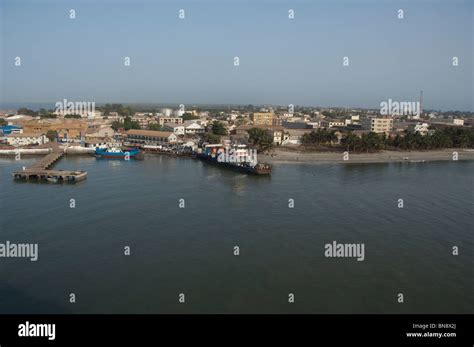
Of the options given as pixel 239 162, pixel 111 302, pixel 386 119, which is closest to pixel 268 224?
pixel 111 302

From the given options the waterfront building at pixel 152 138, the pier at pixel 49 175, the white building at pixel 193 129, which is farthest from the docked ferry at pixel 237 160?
the white building at pixel 193 129

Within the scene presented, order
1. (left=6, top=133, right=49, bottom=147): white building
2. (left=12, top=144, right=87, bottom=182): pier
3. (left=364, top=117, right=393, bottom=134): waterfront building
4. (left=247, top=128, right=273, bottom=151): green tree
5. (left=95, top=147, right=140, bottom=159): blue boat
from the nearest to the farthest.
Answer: (left=12, top=144, right=87, bottom=182): pier → (left=95, top=147, right=140, bottom=159): blue boat → (left=247, top=128, right=273, bottom=151): green tree → (left=6, top=133, right=49, bottom=147): white building → (left=364, top=117, right=393, bottom=134): waterfront building

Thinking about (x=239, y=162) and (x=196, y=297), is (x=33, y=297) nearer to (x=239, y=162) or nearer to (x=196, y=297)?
(x=196, y=297)

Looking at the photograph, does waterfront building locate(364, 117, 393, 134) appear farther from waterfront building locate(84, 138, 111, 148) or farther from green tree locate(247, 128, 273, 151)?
waterfront building locate(84, 138, 111, 148)
